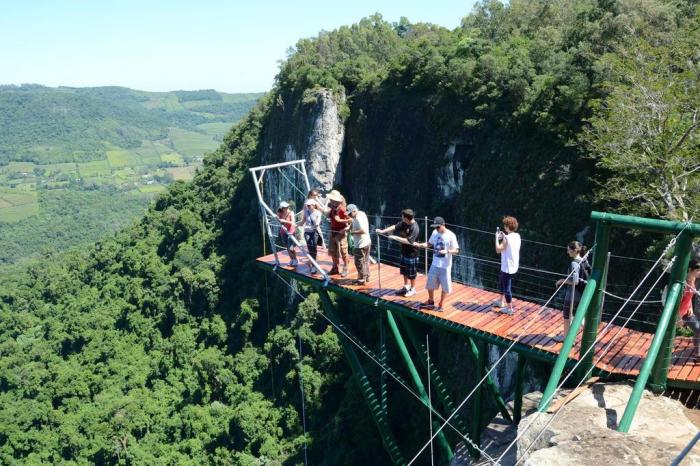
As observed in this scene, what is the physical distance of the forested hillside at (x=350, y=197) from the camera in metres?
18.8

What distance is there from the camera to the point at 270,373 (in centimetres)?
3900

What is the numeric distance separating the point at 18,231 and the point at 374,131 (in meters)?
155

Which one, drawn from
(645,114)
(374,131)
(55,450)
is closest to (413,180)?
(374,131)

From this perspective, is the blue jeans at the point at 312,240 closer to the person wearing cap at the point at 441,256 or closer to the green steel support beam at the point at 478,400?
the person wearing cap at the point at 441,256

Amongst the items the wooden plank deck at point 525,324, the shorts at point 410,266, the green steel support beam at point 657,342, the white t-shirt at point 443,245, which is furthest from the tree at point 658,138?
the green steel support beam at point 657,342

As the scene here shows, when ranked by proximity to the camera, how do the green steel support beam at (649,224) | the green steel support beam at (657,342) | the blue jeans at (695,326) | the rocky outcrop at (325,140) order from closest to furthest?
the green steel support beam at (657,342) → the green steel support beam at (649,224) → the blue jeans at (695,326) → the rocky outcrop at (325,140)

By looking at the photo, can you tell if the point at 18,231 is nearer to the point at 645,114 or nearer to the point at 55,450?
the point at 55,450

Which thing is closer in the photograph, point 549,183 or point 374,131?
point 549,183

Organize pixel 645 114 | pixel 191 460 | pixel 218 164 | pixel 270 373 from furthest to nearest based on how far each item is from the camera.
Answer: pixel 218 164 → pixel 270 373 → pixel 191 460 → pixel 645 114

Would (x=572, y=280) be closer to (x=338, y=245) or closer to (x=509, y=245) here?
(x=509, y=245)

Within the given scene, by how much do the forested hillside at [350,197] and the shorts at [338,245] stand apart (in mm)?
6585

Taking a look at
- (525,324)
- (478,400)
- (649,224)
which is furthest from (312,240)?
(649,224)

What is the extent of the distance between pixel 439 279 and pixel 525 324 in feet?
5.16

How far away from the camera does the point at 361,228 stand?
34.7ft
